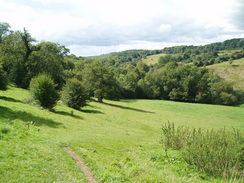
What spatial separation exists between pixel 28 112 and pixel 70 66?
313 feet

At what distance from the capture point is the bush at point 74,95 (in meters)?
41.8

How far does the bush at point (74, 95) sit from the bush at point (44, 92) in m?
9.22

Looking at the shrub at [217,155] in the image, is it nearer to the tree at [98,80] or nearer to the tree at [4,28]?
the tree at [98,80]

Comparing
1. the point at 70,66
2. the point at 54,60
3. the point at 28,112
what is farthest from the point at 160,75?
the point at 28,112

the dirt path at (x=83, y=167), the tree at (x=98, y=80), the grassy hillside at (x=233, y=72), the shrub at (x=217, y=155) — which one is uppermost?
the grassy hillside at (x=233, y=72)

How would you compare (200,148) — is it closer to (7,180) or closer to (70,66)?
(7,180)

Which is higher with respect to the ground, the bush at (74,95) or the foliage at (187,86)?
the foliage at (187,86)

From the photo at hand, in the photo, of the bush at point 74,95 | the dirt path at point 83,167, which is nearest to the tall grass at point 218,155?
the dirt path at point 83,167

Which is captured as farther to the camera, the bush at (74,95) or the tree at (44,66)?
the tree at (44,66)

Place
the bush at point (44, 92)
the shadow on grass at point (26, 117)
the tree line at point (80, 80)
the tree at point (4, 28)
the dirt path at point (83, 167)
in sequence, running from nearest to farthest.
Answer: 1. the dirt path at point (83, 167)
2. the shadow on grass at point (26, 117)
3. the bush at point (44, 92)
4. the tree line at point (80, 80)
5. the tree at point (4, 28)

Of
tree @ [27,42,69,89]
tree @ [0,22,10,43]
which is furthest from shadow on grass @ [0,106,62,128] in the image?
tree @ [0,22,10,43]

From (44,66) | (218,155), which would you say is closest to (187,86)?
(44,66)

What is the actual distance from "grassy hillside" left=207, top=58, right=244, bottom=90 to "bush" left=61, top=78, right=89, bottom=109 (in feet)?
319

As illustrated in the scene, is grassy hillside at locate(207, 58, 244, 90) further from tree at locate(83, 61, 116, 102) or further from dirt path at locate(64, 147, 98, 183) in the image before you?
dirt path at locate(64, 147, 98, 183)
